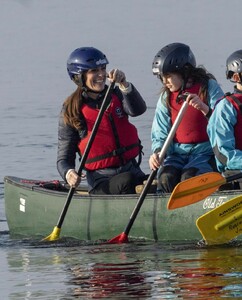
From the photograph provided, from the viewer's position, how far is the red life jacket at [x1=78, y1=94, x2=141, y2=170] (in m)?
12.6

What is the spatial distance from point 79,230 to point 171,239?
3.57 ft

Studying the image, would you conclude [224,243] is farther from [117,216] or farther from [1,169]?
[1,169]

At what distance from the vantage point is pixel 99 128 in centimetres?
1272

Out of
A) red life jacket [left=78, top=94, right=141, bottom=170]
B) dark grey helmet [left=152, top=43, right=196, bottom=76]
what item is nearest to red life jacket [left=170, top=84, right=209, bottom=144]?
dark grey helmet [left=152, top=43, right=196, bottom=76]

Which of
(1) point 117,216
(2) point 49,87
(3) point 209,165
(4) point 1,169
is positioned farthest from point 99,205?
(2) point 49,87

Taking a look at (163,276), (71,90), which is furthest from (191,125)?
(71,90)

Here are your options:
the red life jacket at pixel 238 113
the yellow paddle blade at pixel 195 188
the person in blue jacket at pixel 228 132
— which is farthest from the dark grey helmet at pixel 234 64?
the yellow paddle blade at pixel 195 188

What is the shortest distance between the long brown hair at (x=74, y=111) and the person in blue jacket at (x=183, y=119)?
79 centimetres

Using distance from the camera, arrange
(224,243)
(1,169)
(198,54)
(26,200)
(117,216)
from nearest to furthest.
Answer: (224,243), (117,216), (26,200), (1,169), (198,54)

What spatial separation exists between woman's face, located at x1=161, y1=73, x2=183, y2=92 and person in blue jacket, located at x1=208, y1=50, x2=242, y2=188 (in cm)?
50

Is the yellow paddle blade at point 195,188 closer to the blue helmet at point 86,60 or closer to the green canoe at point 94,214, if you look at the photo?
the green canoe at point 94,214

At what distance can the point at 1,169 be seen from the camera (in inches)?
658

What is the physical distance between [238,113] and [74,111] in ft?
5.37

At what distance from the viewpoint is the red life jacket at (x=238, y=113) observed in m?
11.6
